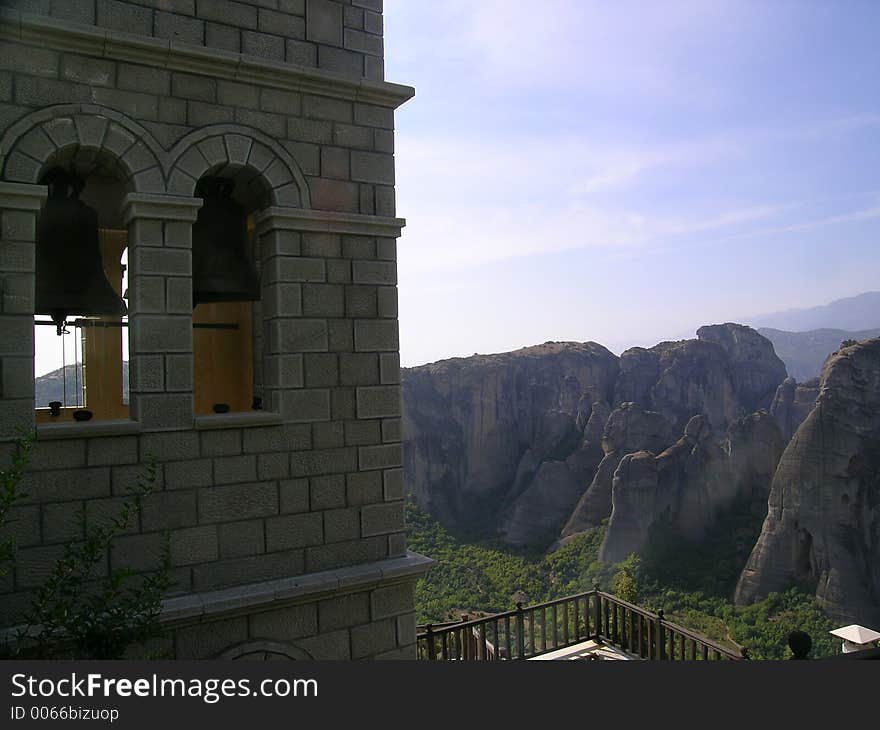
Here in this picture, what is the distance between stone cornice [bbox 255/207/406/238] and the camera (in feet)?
14.5

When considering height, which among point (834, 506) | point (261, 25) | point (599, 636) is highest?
point (261, 25)

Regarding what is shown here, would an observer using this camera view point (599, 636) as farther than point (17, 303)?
Yes

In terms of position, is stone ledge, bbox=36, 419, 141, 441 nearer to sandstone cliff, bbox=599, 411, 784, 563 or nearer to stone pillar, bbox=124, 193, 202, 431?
stone pillar, bbox=124, 193, 202, 431

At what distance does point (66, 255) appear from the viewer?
14.6 ft

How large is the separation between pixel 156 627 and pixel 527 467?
66809mm

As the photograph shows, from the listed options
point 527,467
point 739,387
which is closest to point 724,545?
point 527,467

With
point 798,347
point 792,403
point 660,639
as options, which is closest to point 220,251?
point 660,639

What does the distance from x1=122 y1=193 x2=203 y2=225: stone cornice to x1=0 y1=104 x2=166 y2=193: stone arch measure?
0.06m

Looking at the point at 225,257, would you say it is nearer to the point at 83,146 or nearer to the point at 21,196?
the point at 83,146

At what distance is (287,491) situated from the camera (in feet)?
14.5

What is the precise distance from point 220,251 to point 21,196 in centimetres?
126

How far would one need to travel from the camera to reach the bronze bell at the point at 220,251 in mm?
4664

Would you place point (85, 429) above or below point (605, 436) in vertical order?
above

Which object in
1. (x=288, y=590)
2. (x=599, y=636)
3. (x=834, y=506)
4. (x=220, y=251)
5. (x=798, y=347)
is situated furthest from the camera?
(x=798, y=347)
